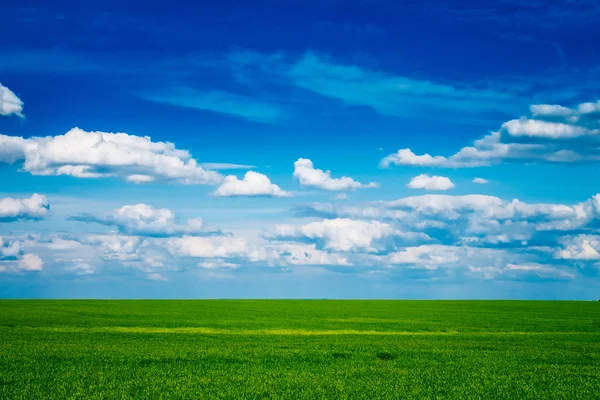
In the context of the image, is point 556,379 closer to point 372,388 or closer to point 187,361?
point 372,388

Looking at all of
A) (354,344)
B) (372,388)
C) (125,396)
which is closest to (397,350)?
(354,344)

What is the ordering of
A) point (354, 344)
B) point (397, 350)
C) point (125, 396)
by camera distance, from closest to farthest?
point (125, 396)
point (397, 350)
point (354, 344)

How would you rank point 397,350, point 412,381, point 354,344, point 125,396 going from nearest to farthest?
1. point 125,396
2. point 412,381
3. point 397,350
4. point 354,344

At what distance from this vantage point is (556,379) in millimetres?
24109

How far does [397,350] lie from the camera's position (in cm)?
3378

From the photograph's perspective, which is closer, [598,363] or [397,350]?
[598,363]

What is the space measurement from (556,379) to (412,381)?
638 centimetres

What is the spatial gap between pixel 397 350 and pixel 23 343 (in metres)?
22.9

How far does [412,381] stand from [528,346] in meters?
18.0

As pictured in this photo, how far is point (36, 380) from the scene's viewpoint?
22297 mm

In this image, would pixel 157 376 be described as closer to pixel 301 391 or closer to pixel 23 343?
pixel 301 391

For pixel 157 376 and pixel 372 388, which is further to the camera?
pixel 157 376

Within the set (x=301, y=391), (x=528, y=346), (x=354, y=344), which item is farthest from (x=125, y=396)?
(x=528, y=346)

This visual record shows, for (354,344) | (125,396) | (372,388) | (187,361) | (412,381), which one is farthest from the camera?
(354,344)
